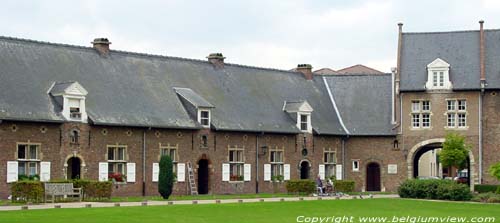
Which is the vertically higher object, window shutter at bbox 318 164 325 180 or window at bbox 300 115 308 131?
window at bbox 300 115 308 131

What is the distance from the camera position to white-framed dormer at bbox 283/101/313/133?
5525 cm

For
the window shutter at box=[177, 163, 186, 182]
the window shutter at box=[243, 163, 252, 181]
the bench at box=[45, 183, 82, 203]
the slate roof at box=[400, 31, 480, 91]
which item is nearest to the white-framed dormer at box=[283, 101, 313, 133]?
the window shutter at box=[243, 163, 252, 181]

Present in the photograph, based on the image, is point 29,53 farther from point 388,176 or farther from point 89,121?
point 388,176

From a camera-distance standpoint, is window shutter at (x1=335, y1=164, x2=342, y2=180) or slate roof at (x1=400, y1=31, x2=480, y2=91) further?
window shutter at (x1=335, y1=164, x2=342, y2=180)

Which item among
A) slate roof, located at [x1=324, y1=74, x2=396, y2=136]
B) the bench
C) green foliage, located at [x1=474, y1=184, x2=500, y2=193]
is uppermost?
slate roof, located at [x1=324, y1=74, x2=396, y2=136]

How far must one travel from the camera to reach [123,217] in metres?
27.8

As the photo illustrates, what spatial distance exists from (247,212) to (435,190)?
15.5m

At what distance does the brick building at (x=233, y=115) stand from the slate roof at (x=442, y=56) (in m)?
0.07

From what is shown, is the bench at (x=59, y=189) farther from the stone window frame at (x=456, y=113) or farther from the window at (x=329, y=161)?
the stone window frame at (x=456, y=113)

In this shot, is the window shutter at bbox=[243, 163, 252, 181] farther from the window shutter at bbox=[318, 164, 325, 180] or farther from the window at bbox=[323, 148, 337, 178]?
the window at bbox=[323, 148, 337, 178]

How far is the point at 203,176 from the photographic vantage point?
50750 mm

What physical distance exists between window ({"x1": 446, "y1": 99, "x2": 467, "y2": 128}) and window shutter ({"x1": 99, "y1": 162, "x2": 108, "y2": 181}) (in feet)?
67.9

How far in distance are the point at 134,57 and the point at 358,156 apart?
14.9 m

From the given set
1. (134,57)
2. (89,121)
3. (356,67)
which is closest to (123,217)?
(89,121)
